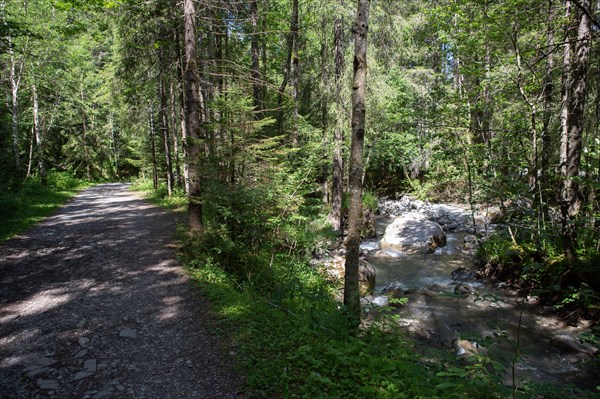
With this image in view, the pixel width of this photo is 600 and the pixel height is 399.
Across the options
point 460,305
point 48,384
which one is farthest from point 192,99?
point 460,305

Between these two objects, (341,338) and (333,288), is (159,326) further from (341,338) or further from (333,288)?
(333,288)

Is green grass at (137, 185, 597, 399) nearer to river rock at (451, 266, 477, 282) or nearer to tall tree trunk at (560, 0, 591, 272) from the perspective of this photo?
tall tree trunk at (560, 0, 591, 272)

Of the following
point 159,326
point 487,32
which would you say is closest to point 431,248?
point 487,32

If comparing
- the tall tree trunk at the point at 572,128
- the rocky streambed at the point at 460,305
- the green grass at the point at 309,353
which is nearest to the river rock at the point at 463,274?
the rocky streambed at the point at 460,305

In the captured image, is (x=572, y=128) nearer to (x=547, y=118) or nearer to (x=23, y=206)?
(x=547, y=118)

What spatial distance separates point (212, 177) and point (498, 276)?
341 inches

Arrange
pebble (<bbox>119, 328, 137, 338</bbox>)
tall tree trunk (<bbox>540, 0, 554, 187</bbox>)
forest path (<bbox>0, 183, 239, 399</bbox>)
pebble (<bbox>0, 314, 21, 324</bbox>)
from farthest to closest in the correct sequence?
tall tree trunk (<bbox>540, 0, 554, 187</bbox>), pebble (<bbox>0, 314, 21, 324</bbox>), pebble (<bbox>119, 328, 137, 338</bbox>), forest path (<bbox>0, 183, 239, 399</bbox>)

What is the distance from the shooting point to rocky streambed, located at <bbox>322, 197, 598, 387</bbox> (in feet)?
18.8

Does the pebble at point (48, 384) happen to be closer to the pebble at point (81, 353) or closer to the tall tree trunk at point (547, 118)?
the pebble at point (81, 353)

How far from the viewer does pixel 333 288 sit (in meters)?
8.63

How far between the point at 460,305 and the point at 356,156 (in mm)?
5906

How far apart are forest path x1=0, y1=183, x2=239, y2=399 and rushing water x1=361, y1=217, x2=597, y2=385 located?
130 inches

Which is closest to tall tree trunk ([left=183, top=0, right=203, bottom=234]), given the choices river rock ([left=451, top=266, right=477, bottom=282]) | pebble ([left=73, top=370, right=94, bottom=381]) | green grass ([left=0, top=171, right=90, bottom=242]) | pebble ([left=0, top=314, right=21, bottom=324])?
pebble ([left=0, top=314, right=21, bottom=324])

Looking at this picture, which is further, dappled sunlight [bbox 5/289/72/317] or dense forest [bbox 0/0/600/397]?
dense forest [bbox 0/0/600/397]
